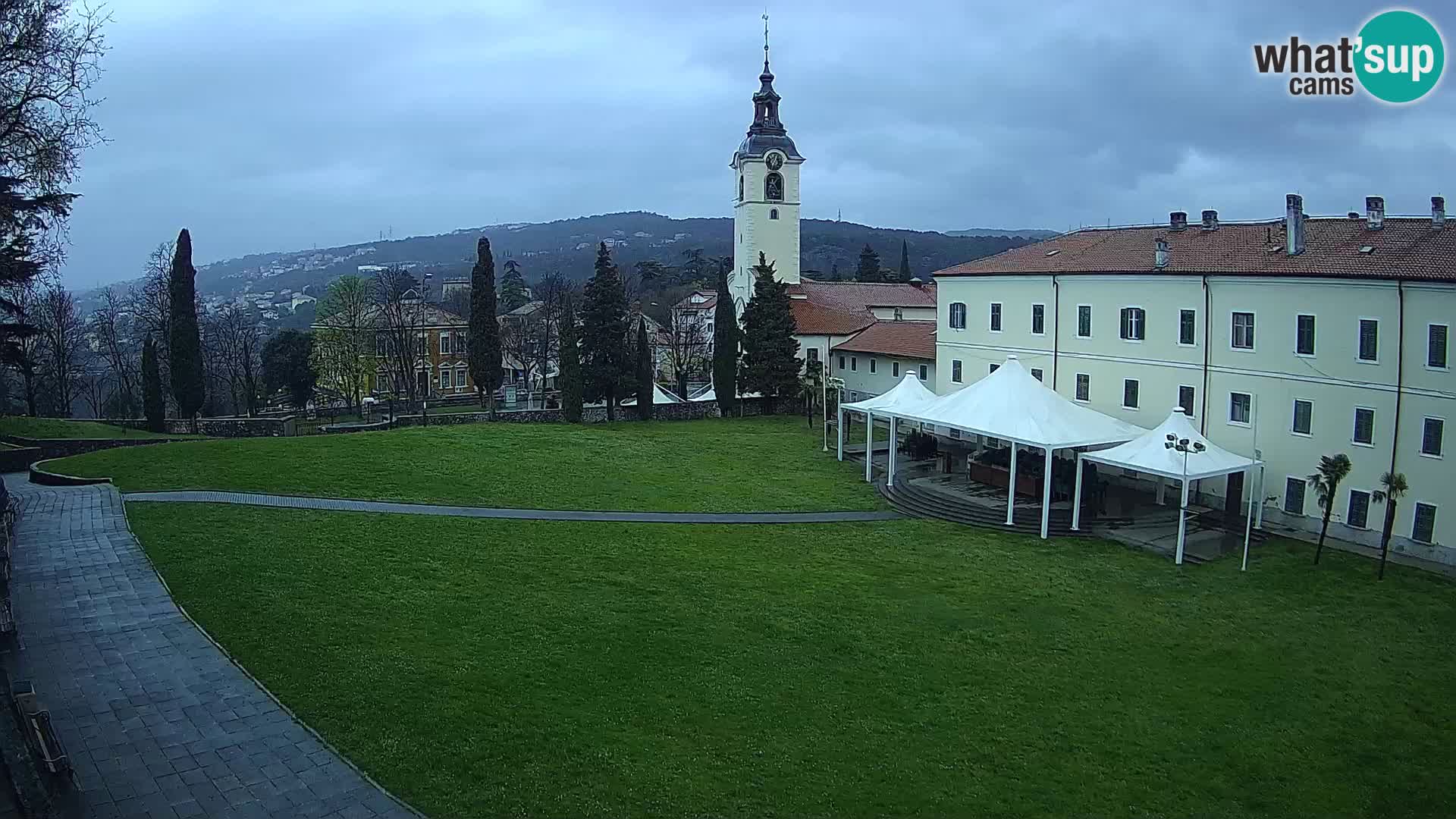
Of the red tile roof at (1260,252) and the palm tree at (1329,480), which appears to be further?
the red tile roof at (1260,252)

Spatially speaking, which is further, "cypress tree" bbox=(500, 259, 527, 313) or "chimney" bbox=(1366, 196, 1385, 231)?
"cypress tree" bbox=(500, 259, 527, 313)

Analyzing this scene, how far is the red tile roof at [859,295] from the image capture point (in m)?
48.0

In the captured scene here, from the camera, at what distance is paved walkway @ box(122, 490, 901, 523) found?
20797mm

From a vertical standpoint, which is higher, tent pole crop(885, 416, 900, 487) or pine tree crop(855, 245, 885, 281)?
pine tree crop(855, 245, 885, 281)

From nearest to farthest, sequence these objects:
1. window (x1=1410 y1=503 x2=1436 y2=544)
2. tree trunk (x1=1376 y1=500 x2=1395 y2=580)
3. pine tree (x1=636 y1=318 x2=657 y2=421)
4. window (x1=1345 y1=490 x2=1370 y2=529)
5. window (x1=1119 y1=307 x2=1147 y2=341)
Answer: tree trunk (x1=1376 y1=500 x2=1395 y2=580)
window (x1=1410 y1=503 x2=1436 y2=544)
window (x1=1345 y1=490 x2=1370 y2=529)
window (x1=1119 y1=307 x2=1147 y2=341)
pine tree (x1=636 y1=318 x2=657 y2=421)

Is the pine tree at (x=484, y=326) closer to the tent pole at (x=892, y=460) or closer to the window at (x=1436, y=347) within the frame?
the tent pole at (x=892, y=460)

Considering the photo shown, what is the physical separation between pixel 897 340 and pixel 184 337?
2783 cm

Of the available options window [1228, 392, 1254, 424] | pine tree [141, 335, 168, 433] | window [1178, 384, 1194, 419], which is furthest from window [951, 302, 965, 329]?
pine tree [141, 335, 168, 433]

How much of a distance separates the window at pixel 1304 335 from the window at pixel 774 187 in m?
31.3

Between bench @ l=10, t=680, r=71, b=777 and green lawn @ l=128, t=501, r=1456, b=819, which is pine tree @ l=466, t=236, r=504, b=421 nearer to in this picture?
green lawn @ l=128, t=501, r=1456, b=819

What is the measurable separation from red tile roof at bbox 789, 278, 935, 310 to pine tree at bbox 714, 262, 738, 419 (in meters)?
8.01

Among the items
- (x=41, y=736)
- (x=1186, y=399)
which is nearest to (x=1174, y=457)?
(x=1186, y=399)

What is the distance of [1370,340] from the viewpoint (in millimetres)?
20078

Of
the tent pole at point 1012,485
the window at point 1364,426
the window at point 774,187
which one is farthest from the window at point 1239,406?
the window at point 774,187
